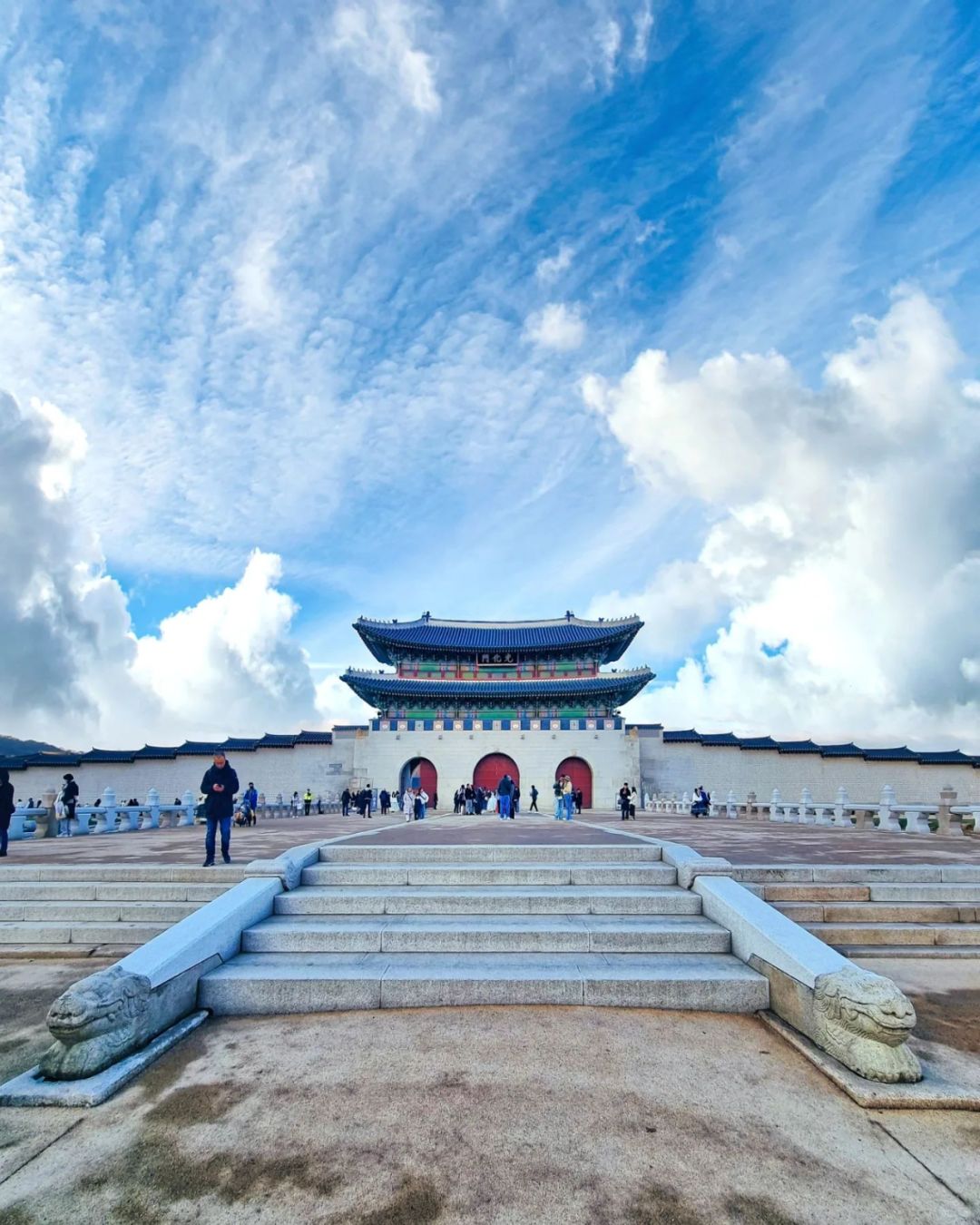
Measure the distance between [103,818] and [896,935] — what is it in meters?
16.7

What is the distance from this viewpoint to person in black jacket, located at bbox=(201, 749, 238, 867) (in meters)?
7.46

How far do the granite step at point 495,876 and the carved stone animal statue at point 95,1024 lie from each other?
2742 millimetres

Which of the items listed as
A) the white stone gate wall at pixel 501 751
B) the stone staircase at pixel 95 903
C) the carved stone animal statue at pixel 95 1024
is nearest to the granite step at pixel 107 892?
the stone staircase at pixel 95 903

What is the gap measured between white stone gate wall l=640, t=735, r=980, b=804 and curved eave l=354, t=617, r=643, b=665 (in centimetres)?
721

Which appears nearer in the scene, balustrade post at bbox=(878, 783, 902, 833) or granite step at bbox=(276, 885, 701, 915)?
granite step at bbox=(276, 885, 701, 915)

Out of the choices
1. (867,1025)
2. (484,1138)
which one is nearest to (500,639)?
(867,1025)

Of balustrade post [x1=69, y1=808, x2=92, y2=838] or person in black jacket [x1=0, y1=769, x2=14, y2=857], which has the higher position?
person in black jacket [x1=0, y1=769, x2=14, y2=857]

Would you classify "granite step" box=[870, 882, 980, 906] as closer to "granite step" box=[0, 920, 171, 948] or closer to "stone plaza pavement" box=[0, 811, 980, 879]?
"stone plaza pavement" box=[0, 811, 980, 879]

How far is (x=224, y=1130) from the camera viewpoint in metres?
2.94

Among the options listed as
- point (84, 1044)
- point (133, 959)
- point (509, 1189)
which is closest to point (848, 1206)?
point (509, 1189)

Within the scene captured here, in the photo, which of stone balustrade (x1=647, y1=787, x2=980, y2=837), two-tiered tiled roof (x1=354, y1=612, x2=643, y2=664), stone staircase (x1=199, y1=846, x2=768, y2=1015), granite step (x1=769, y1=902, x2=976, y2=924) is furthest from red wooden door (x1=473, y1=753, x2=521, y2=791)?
granite step (x1=769, y1=902, x2=976, y2=924)

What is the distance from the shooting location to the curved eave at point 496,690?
31.3m

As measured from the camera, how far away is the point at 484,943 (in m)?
5.08

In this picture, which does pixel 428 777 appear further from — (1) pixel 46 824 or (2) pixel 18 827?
(2) pixel 18 827
